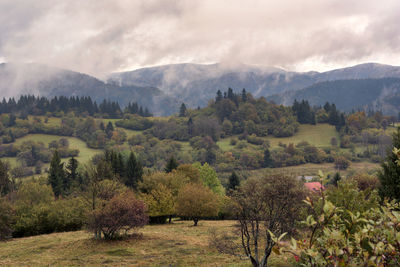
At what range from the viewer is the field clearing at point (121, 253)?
78.5ft

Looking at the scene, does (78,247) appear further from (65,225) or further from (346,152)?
(346,152)

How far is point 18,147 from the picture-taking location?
6068 inches

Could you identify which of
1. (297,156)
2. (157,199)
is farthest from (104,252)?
(297,156)

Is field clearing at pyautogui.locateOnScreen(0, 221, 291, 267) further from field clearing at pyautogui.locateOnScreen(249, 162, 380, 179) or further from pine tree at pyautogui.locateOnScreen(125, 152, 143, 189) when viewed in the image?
field clearing at pyautogui.locateOnScreen(249, 162, 380, 179)

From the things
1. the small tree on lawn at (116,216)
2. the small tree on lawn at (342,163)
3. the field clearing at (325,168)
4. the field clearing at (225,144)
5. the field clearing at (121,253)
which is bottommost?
the field clearing at (325,168)

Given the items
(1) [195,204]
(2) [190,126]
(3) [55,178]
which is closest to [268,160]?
(2) [190,126]

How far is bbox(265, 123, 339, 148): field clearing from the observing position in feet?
573

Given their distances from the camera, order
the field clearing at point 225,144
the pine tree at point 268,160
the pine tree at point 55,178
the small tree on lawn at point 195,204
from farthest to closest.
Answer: the field clearing at point 225,144 → the pine tree at point 268,160 → the pine tree at point 55,178 → the small tree on lawn at point 195,204

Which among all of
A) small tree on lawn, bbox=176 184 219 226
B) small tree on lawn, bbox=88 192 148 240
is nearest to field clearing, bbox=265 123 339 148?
small tree on lawn, bbox=176 184 219 226

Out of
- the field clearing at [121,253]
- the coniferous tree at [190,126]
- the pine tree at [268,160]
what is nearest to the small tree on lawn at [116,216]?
the field clearing at [121,253]

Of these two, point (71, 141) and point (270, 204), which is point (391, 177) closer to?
point (270, 204)

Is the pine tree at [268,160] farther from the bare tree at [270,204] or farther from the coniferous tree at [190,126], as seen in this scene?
the bare tree at [270,204]

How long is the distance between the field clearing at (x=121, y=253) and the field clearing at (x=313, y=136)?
149598 millimetres

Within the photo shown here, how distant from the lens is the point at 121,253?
1072 inches
